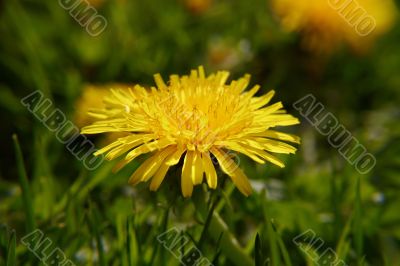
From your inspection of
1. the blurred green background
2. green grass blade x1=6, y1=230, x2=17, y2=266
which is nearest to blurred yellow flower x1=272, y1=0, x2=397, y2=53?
the blurred green background

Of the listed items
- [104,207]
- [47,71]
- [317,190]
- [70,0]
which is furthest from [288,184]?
[70,0]

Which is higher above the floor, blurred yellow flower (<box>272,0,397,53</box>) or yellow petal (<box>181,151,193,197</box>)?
blurred yellow flower (<box>272,0,397,53</box>)

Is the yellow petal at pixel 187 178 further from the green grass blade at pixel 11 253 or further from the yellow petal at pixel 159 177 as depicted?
the green grass blade at pixel 11 253

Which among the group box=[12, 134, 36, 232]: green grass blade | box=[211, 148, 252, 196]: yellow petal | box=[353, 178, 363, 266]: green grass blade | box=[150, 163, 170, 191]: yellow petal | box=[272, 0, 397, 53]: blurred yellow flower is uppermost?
box=[272, 0, 397, 53]: blurred yellow flower

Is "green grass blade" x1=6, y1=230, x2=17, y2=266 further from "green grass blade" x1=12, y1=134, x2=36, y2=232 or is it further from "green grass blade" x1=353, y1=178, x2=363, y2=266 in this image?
"green grass blade" x1=353, y1=178, x2=363, y2=266

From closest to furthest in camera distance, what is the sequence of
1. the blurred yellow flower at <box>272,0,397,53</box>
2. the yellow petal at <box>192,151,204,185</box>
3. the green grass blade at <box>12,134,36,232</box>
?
1. the yellow petal at <box>192,151,204,185</box>
2. the green grass blade at <box>12,134,36,232</box>
3. the blurred yellow flower at <box>272,0,397,53</box>

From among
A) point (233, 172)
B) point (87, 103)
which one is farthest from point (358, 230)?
point (87, 103)

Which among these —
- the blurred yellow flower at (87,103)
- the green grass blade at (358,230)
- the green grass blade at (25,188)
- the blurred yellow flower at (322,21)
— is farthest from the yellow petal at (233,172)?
the blurred yellow flower at (322,21)
